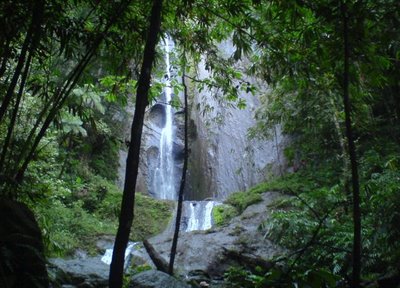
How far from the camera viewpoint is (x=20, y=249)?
3127mm

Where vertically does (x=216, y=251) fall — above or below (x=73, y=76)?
below

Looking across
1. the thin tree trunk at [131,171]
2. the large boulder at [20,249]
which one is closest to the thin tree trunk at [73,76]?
the large boulder at [20,249]

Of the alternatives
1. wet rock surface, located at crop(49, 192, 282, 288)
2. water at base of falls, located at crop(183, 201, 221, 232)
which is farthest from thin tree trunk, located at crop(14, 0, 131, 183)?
water at base of falls, located at crop(183, 201, 221, 232)

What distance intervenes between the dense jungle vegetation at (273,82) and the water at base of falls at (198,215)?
9.49ft

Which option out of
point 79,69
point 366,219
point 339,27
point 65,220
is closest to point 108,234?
point 65,220

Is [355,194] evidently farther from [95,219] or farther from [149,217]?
[149,217]

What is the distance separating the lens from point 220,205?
12.1 metres

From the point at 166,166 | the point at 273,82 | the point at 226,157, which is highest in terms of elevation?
the point at 226,157

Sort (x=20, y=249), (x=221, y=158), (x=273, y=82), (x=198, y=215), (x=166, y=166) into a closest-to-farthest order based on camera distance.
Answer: (x=20, y=249) → (x=273, y=82) → (x=198, y=215) → (x=221, y=158) → (x=166, y=166)

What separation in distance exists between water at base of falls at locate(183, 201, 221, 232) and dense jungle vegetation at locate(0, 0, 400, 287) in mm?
2892

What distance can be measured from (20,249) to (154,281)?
1585 millimetres

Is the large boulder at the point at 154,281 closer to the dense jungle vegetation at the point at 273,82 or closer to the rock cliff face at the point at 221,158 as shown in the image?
the dense jungle vegetation at the point at 273,82

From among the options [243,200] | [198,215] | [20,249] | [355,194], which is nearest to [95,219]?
[198,215]

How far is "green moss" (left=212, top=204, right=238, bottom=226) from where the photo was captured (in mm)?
11280
